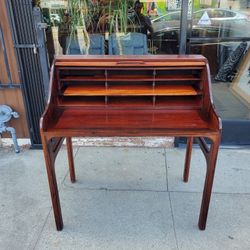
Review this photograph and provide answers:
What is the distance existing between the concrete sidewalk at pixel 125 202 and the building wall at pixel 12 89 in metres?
0.30

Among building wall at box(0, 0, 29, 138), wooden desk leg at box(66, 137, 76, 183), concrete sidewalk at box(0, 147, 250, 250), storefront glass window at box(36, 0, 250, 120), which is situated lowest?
concrete sidewalk at box(0, 147, 250, 250)

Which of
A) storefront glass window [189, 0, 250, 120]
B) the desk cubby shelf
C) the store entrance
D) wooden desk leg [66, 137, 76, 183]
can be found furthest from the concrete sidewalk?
the store entrance

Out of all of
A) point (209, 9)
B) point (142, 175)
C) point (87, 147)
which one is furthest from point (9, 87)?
point (209, 9)

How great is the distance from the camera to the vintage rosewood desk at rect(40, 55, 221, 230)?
163 cm

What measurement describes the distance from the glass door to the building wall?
179 centimetres

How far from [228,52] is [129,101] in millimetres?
1504

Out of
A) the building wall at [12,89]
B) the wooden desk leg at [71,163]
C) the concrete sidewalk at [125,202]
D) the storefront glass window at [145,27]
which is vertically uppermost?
the storefront glass window at [145,27]

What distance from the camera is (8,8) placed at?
2.48 meters

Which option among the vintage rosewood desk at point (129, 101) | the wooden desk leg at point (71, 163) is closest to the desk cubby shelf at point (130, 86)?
the vintage rosewood desk at point (129, 101)

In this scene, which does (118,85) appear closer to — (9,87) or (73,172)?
(73,172)

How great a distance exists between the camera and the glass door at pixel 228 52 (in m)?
2.62

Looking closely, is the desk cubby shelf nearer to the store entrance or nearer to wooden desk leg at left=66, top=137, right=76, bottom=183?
wooden desk leg at left=66, top=137, right=76, bottom=183

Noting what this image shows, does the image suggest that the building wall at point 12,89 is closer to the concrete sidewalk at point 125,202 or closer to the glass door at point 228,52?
the concrete sidewalk at point 125,202

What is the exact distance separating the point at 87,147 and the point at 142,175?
0.81 m
